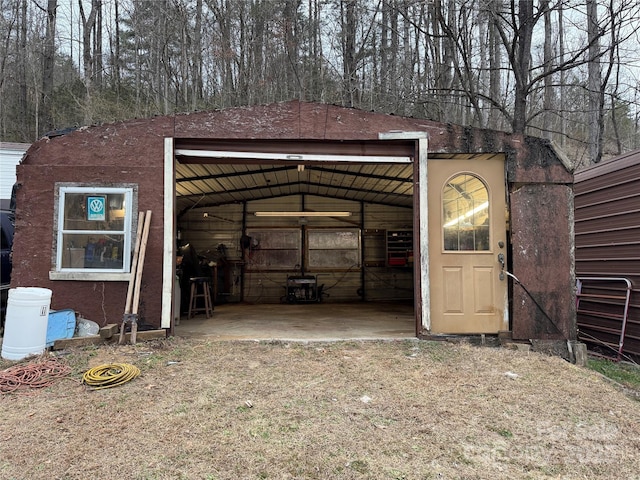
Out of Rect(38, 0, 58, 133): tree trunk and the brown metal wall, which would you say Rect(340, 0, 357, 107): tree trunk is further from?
Rect(38, 0, 58, 133): tree trunk

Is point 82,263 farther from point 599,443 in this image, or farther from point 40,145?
point 599,443

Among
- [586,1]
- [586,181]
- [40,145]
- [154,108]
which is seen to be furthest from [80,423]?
[154,108]

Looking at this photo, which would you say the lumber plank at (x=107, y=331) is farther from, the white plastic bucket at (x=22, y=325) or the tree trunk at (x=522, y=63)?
the tree trunk at (x=522, y=63)

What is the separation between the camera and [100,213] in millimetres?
5223

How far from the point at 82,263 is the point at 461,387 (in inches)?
188

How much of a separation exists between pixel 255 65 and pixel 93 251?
9469mm

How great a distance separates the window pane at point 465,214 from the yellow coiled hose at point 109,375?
4017 millimetres

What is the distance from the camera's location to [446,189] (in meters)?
5.43

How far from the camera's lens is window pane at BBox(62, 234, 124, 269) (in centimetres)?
516

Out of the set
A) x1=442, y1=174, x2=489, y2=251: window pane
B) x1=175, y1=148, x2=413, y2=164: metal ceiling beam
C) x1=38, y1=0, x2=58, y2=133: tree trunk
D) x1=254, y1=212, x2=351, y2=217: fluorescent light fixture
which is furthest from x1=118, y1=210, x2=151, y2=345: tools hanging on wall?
x1=38, y1=0, x2=58, y2=133: tree trunk

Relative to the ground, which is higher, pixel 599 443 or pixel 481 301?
pixel 481 301

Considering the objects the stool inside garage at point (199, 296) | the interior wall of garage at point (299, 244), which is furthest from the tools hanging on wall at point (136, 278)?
the interior wall of garage at point (299, 244)

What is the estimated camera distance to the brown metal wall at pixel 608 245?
5.76 m

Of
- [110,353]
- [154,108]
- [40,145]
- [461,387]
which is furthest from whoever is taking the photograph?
[154,108]
